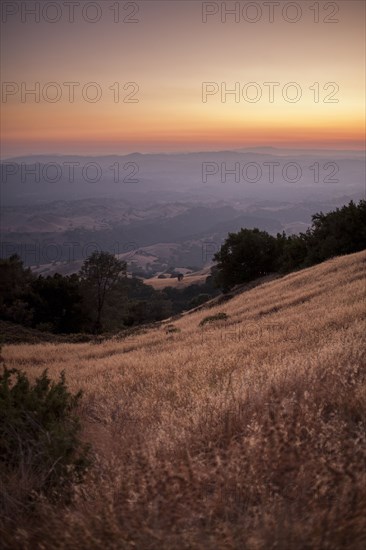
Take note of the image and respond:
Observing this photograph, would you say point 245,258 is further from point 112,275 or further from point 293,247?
point 112,275

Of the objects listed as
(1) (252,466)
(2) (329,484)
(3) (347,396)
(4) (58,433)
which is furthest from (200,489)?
Answer: (3) (347,396)

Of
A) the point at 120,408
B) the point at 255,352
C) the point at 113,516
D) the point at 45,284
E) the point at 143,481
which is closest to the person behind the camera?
the point at 113,516

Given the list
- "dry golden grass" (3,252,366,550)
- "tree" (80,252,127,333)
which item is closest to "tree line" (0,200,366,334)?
"tree" (80,252,127,333)


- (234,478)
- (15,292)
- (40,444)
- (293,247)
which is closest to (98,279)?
(15,292)

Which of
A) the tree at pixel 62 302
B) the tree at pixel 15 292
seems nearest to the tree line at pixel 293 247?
the tree at pixel 62 302

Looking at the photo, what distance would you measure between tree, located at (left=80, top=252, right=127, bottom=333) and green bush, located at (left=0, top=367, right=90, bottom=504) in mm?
40935

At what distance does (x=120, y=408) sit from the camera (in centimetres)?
640

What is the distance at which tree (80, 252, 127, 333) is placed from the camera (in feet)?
152

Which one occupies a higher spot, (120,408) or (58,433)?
(58,433)

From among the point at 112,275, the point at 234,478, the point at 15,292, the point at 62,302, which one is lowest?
the point at 62,302

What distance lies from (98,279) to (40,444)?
43103 mm

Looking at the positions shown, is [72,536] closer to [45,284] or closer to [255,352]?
[255,352]

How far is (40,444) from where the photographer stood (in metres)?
3.99

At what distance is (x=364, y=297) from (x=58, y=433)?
13.2m
